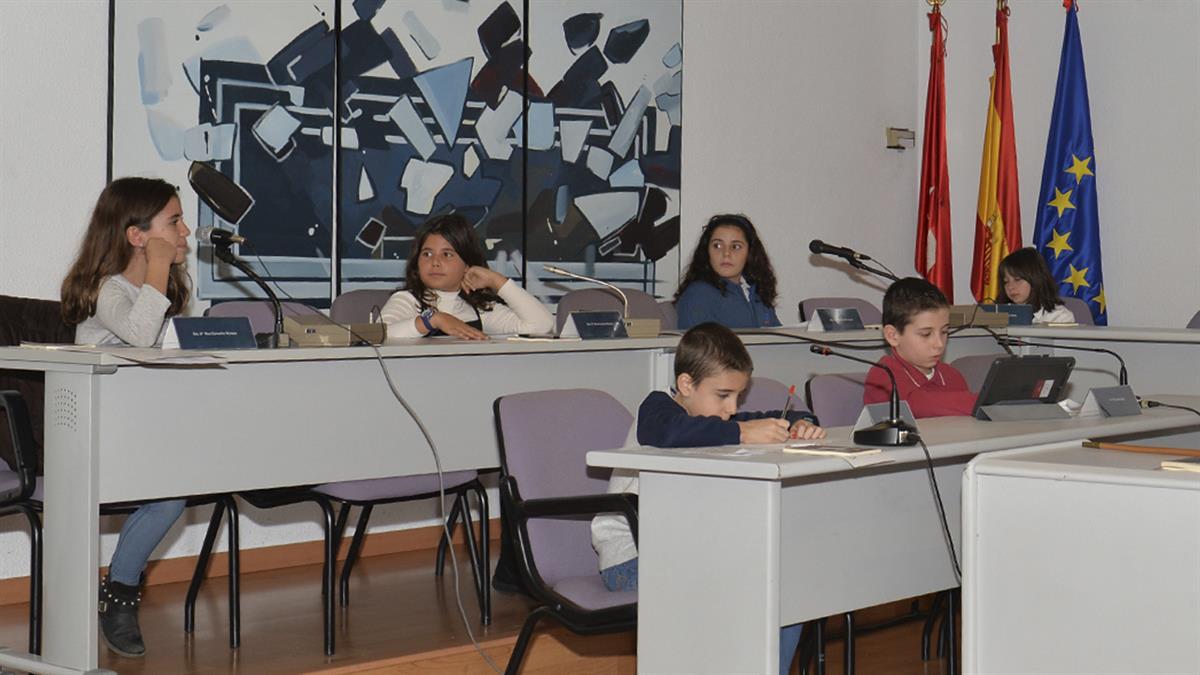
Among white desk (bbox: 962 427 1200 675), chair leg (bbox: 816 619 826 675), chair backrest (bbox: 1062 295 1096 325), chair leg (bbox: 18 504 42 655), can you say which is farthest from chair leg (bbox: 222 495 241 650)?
chair backrest (bbox: 1062 295 1096 325)

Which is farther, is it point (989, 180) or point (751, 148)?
point (989, 180)

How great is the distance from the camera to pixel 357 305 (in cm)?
439

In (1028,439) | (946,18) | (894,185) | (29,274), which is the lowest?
(1028,439)

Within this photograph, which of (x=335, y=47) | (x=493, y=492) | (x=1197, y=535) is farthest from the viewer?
(x=493, y=492)

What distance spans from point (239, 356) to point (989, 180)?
4.94m

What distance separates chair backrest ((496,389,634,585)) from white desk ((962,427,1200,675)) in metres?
0.94

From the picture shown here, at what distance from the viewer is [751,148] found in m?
6.61

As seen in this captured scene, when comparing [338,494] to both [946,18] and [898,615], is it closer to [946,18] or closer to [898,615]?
[898,615]

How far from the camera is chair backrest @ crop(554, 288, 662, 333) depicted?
4.93m

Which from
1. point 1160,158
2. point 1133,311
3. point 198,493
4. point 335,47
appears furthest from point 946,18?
point 198,493

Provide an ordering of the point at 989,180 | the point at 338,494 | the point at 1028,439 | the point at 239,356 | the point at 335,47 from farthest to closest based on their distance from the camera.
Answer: the point at 989,180 → the point at 335,47 → the point at 338,494 → the point at 239,356 → the point at 1028,439

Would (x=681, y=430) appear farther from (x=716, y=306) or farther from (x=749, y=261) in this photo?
(x=749, y=261)

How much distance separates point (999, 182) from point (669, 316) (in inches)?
103

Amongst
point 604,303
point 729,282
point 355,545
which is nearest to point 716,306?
point 729,282
